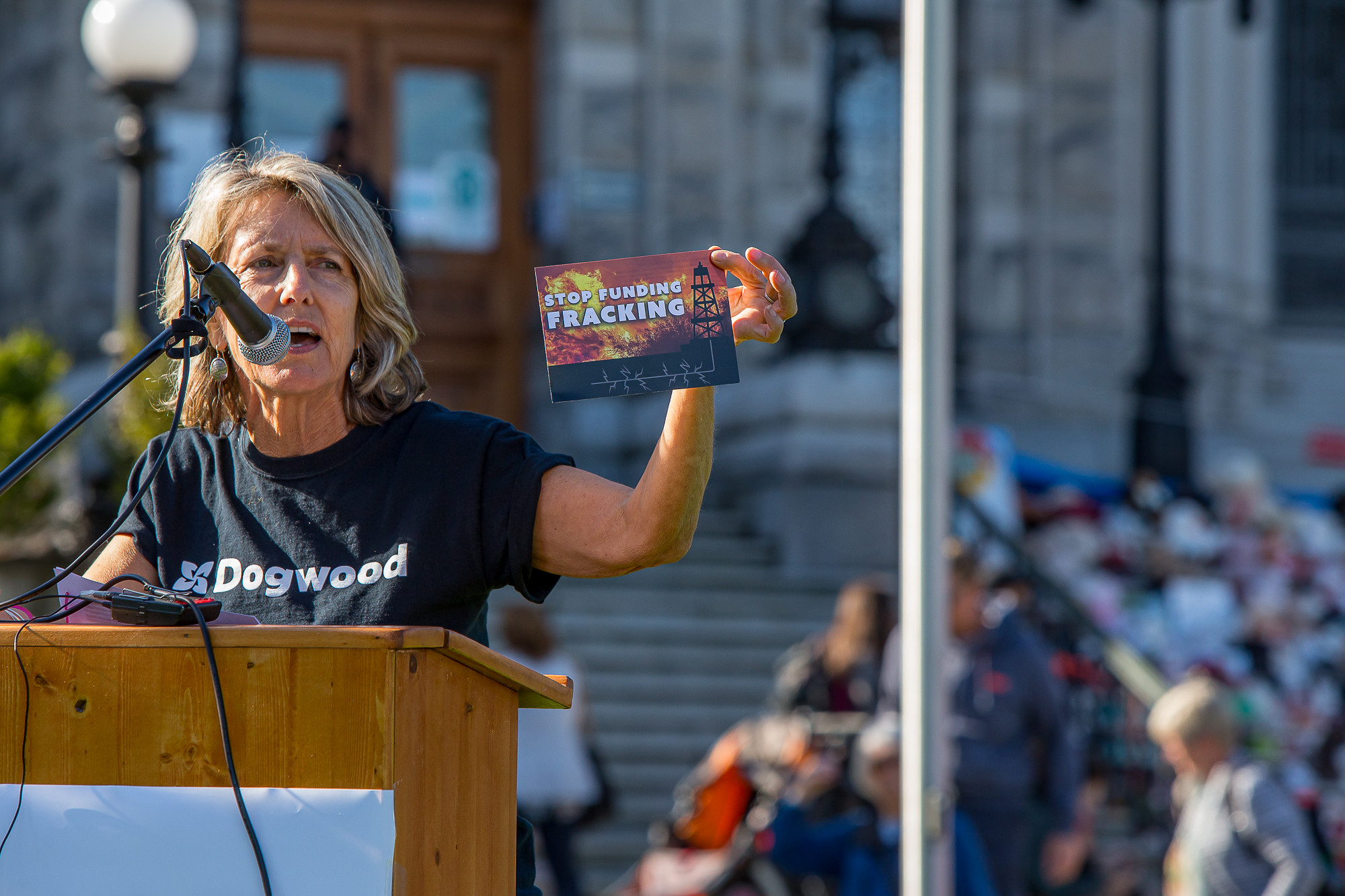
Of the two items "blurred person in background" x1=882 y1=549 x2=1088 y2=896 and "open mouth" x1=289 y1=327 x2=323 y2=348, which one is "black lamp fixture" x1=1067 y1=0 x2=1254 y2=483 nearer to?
"blurred person in background" x1=882 y1=549 x2=1088 y2=896

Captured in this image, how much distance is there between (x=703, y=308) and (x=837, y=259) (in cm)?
938

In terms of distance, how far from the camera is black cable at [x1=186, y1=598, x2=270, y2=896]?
2.03 m

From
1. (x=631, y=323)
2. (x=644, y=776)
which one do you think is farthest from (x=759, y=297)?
(x=644, y=776)

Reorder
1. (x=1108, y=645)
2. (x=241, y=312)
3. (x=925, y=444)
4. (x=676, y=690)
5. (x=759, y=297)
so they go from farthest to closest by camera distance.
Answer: (x=676, y=690) → (x=1108, y=645) → (x=925, y=444) → (x=759, y=297) → (x=241, y=312)

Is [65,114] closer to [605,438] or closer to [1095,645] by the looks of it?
[605,438]

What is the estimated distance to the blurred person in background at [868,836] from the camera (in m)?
6.46

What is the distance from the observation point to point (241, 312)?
2383 millimetres

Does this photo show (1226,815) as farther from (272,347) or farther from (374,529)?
(272,347)

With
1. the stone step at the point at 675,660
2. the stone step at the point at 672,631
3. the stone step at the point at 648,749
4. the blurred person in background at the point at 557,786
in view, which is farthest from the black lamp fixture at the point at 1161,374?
the blurred person in background at the point at 557,786

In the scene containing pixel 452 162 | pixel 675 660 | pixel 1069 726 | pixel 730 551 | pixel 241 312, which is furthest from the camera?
pixel 452 162

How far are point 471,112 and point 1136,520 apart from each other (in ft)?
21.5

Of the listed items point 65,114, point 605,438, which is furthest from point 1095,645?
point 65,114

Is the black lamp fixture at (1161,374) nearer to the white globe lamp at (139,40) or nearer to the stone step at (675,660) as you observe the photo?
the stone step at (675,660)

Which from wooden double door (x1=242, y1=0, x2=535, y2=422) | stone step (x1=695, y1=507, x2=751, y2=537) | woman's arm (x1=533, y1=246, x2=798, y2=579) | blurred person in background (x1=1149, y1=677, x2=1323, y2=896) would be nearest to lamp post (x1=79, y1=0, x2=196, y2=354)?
blurred person in background (x1=1149, y1=677, x2=1323, y2=896)
